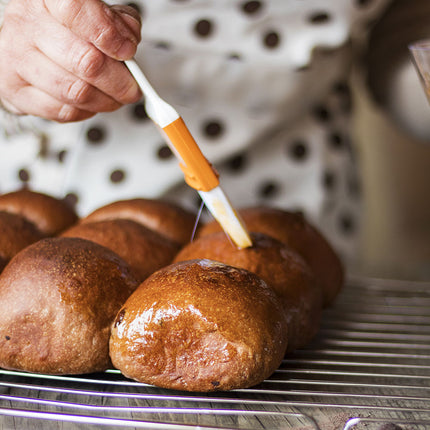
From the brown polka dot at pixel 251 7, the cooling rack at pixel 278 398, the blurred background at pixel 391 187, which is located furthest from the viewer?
the blurred background at pixel 391 187

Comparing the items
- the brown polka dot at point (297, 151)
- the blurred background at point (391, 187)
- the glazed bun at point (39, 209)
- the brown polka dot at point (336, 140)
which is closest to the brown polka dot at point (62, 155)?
the glazed bun at point (39, 209)

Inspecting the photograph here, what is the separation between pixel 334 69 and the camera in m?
1.19

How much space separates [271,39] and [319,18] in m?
0.10

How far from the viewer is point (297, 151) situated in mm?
1203

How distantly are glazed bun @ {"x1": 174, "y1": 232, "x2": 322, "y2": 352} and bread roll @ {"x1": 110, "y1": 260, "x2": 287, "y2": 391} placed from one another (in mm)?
92

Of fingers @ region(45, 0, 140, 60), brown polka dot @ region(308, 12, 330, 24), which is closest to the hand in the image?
fingers @ region(45, 0, 140, 60)

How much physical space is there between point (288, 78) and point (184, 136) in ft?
1.80

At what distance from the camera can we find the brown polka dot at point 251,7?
3.54 feet

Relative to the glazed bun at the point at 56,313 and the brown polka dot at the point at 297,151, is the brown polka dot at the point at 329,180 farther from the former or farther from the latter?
the glazed bun at the point at 56,313

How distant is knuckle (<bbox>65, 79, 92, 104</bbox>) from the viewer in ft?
2.29

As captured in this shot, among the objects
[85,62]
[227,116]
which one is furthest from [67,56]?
[227,116]

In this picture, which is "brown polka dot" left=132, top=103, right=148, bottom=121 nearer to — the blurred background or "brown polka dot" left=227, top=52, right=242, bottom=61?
"brown polka dot" left=227, top=52, right=242, bottom=61

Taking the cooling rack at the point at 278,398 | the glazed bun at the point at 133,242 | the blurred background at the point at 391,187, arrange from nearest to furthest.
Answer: the cooling rack at the point at 278,398 < the glazed bun at the point at 133,242 < the blurred background at the point at 391,187

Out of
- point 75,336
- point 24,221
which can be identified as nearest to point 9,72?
point 24,221
